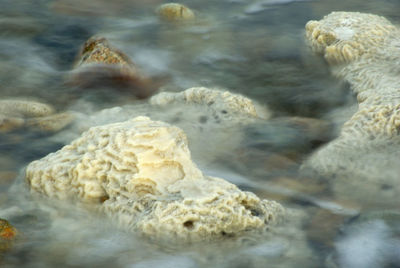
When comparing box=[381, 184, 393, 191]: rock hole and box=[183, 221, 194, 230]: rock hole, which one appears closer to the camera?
box=[183, 221, 194, 230]: rock hole

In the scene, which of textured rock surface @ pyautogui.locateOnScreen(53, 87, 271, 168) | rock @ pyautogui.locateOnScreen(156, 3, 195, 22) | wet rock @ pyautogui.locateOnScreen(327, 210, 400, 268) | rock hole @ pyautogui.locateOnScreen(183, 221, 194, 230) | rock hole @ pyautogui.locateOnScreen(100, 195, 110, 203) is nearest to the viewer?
wet rock @ pyautogui.locateOnScreen(327, 210, 400, 268)

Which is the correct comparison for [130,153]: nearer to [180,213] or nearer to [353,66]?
[180,213]

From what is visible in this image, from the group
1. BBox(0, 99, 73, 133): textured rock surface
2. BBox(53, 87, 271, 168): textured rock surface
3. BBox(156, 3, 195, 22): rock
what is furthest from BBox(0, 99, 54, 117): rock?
BBox(156, 3, 195, 22): rock

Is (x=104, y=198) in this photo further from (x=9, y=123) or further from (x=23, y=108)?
(x=23, y=108)

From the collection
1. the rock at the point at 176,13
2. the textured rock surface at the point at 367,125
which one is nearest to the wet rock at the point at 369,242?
the textured rock surface at the point at 367,125

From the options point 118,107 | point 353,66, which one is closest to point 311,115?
point 353,66

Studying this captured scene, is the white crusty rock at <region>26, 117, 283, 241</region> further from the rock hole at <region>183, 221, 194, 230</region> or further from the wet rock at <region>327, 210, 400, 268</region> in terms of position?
the wet rock at <region>327, 210, 400, 268</region>

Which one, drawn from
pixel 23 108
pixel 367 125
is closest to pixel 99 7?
pixel 23 108
